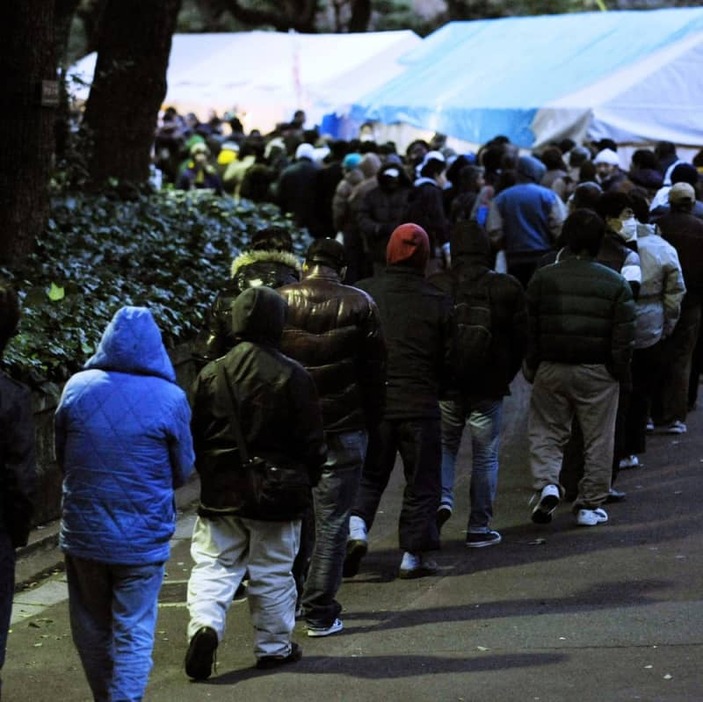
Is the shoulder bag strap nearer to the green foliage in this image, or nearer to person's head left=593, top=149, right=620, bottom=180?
the green foliage

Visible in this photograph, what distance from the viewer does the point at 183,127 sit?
3281 centimetres

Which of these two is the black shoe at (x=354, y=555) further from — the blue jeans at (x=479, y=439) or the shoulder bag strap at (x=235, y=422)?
the shoulder bag strap at (x=235, y=422)

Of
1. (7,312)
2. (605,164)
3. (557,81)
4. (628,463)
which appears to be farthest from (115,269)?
(557,81)

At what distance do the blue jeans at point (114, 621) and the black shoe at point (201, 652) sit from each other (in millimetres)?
666

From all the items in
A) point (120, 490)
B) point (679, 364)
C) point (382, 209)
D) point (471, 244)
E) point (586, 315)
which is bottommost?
point (679, 364)

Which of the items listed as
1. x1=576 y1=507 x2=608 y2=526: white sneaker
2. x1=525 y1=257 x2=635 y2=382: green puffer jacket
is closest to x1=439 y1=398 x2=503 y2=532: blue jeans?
x1=525 y1=257 x2=635 y2=382: green puffer jacket

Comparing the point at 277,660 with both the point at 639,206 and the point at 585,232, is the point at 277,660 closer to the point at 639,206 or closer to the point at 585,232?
the point at 585,232

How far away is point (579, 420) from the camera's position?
10031 millimetres

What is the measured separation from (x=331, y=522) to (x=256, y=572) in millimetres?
844

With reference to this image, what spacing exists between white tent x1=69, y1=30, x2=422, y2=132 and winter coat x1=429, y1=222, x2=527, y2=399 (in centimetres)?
2244

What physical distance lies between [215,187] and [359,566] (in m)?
14.1

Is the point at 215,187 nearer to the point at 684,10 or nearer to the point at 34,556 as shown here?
the point at 684,10

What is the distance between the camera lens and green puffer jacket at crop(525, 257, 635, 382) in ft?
31.7

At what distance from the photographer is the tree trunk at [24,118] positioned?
511 inches
